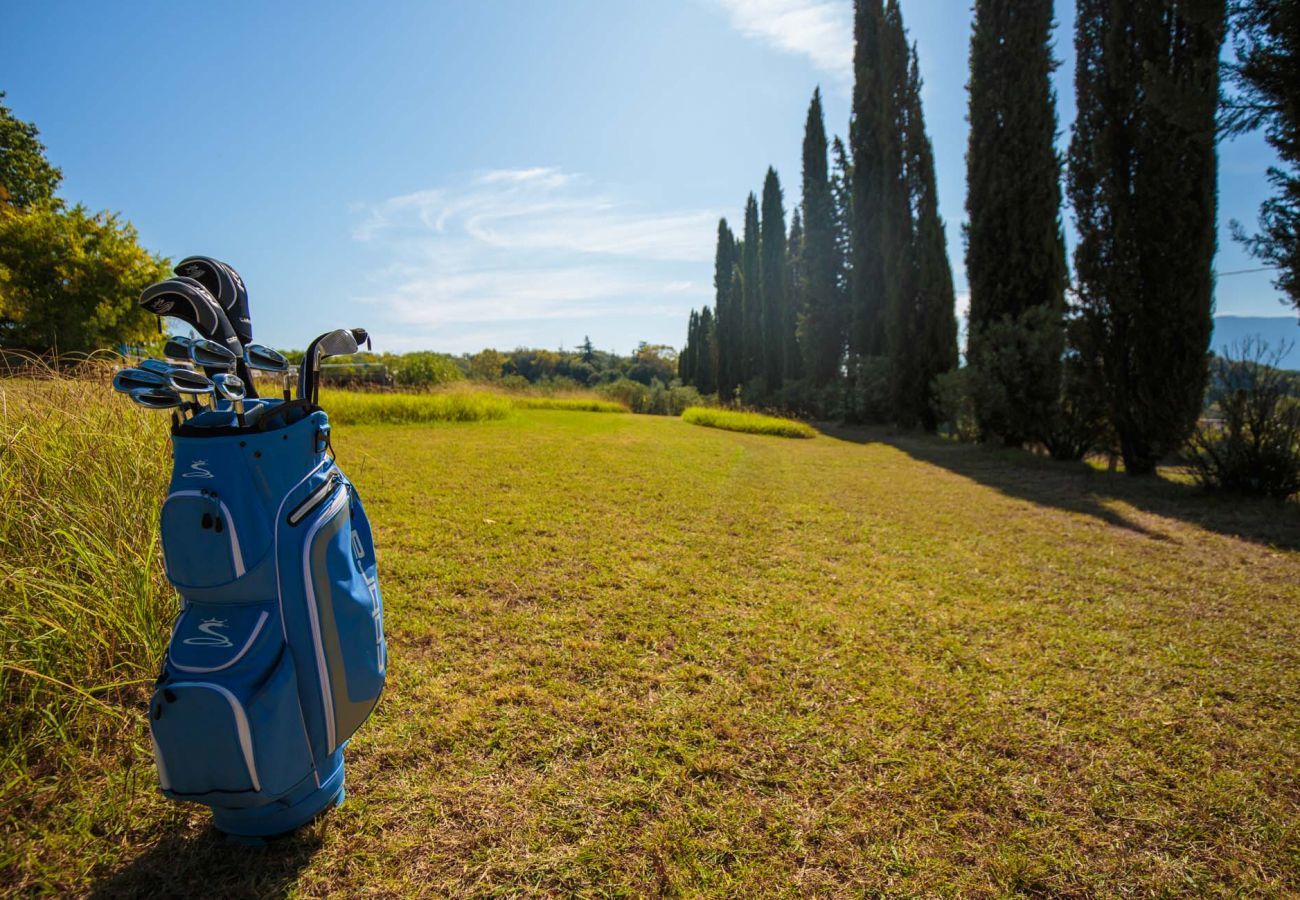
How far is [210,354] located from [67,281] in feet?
51.0

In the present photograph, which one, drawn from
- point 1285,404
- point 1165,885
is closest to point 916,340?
point 1285,404

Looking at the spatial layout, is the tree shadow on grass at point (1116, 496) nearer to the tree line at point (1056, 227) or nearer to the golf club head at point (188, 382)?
the tree line at point (1056, 227)

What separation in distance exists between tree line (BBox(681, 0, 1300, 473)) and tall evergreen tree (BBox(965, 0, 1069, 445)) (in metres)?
0.03

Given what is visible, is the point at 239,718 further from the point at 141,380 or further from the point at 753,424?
the point at 753,424

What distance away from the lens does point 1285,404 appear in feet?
16.3

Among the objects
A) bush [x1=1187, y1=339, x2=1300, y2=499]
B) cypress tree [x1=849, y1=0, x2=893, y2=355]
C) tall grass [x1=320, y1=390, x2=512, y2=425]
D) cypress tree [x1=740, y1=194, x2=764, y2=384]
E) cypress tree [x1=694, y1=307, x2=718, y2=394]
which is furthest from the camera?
cypress tree [x1=694, y1=307, x2=718, y2=394]

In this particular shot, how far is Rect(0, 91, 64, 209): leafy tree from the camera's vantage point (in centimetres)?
1459

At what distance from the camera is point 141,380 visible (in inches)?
40.3

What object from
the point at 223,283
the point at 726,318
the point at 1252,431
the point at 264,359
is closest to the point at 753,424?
the point at 1252,431

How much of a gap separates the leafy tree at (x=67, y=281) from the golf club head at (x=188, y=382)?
1230 cm

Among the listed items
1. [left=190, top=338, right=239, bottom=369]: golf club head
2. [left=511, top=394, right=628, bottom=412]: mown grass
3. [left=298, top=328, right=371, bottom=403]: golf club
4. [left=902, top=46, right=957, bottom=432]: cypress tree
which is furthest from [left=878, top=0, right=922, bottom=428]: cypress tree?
[left=190, top=338, right=239, bottom=369]: golf club head

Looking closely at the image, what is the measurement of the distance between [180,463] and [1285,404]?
8242 millimetres

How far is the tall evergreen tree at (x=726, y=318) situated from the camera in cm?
2648

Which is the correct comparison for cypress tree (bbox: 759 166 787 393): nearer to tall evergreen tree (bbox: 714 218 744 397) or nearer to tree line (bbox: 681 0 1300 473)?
tall evergreen tree (bbox: 714 218 744 397)
